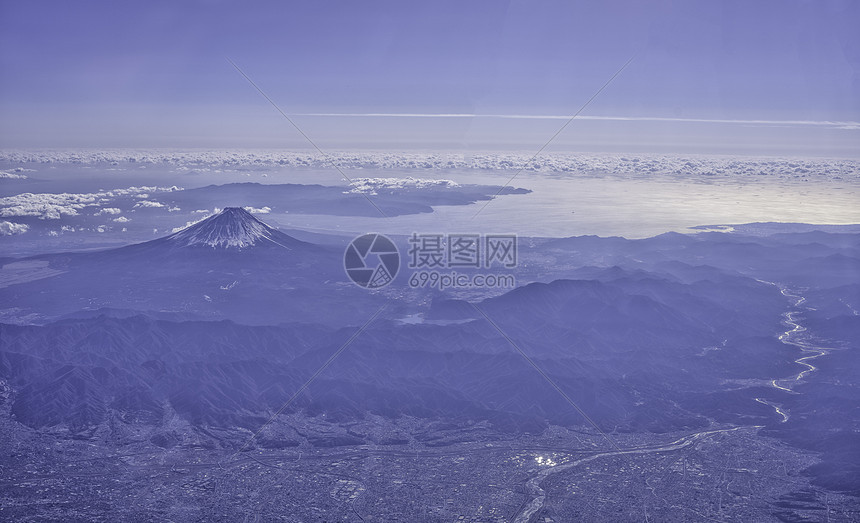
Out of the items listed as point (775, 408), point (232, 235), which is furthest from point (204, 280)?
point (775, 408)

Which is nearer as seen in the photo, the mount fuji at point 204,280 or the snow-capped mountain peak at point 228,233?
the mount fuji at point 204,280

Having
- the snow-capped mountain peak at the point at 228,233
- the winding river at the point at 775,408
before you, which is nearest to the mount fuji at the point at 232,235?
the snow-capped mountain peak at the point at 228,233

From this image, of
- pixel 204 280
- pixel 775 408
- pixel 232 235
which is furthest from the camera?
pixel 232 235

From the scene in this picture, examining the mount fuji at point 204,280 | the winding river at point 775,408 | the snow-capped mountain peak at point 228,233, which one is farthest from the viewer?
the snow-capped mountain peak at point 228,233

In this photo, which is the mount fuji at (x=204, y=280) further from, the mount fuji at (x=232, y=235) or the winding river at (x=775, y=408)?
the winding river at (x=775, y=408)

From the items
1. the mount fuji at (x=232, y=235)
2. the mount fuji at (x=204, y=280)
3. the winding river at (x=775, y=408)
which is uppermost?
the mount fuji at (x=232, y=235)

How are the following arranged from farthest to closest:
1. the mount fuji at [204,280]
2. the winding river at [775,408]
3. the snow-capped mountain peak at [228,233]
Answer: the snow-capped mountain peak at [228,233] < the mount fuji at [204,280] < the winding river at [775,408]

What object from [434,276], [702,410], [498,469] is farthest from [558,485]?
[434,276]

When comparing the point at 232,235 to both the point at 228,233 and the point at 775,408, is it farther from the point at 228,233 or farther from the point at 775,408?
the point at 775,408

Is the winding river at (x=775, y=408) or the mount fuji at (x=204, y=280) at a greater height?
the mount fuji at (x=204, y=280)
